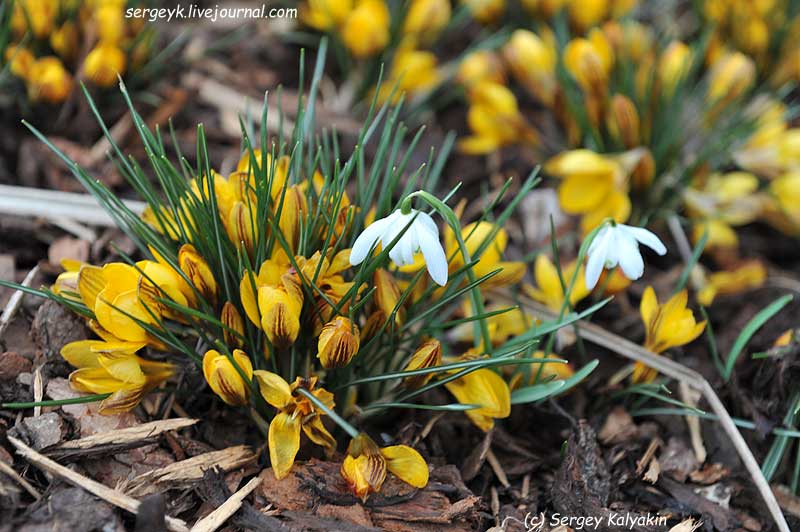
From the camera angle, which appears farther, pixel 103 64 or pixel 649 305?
pixel 103 64

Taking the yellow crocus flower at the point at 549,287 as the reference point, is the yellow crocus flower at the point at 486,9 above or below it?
above

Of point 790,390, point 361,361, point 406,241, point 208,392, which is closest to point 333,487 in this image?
point 361,361

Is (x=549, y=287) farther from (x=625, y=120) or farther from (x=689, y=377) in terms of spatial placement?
(x=625, y=120)

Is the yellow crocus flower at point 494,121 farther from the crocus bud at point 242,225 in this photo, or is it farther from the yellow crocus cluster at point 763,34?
the crocus bud at point 242,225

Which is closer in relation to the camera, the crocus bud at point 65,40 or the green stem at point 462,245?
the green stem at point 462,245

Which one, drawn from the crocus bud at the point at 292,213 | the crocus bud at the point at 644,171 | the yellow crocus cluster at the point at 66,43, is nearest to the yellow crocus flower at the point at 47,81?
the yellow crocus cluster at the point at 66,43

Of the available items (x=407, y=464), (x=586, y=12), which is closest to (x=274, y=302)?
(x=407, y=464)

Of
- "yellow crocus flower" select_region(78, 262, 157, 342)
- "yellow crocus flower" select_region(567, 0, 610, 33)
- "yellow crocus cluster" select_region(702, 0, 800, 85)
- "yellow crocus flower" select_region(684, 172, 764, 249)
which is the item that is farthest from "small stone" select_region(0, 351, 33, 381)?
"yellow crocus cluster" select_region(702, 0, 800, 85)
